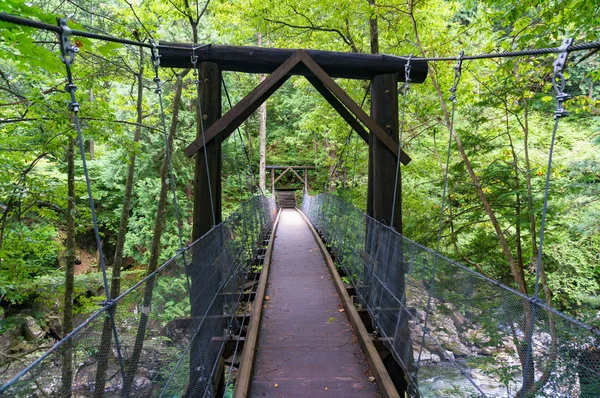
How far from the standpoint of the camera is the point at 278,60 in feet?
11.8

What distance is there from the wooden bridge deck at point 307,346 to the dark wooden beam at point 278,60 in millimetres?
2545

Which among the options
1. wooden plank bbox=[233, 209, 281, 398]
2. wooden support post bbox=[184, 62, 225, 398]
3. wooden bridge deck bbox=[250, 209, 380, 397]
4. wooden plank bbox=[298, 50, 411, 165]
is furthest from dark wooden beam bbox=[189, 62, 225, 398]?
wooden bridge deck bbox=[250, 209, 380, 397]

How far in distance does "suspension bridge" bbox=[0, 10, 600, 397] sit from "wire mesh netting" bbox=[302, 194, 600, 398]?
1cm

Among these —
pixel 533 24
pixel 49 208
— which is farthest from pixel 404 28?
pixel 49 208

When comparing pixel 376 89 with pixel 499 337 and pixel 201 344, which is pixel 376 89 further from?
pixel 201 344

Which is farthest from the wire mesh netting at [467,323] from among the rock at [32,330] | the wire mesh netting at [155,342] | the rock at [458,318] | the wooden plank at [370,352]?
the rock at [32,330]

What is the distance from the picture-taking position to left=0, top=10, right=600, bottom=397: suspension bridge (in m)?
1.43

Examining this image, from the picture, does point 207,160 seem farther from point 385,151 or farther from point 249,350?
point 385,151

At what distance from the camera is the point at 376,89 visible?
12.4 ft

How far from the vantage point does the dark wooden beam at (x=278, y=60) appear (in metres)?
3.36

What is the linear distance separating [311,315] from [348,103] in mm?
2245

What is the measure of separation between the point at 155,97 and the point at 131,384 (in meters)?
10.7

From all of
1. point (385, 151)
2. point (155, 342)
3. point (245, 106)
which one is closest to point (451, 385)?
point (385, 151)

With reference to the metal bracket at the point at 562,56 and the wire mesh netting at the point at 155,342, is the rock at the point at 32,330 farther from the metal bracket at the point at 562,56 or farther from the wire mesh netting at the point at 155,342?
the metal bracket at the point at 562,56
